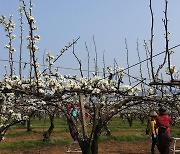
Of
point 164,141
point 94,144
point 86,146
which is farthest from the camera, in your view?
point 164,141

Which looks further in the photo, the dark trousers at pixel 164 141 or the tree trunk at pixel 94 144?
the dark trousers at pixel 164 141

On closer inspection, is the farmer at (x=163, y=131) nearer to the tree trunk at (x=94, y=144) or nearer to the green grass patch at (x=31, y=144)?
the tree trunk at (x=94, y=144)

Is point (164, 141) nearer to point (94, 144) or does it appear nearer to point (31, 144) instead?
point (94, 144)

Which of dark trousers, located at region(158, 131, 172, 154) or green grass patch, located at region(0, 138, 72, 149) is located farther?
green grass patch, located at region(0, 138, 72, 149)

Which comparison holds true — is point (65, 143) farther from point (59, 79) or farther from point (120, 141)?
point (59, 79)

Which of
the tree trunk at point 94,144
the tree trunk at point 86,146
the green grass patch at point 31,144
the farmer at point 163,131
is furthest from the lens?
the green grass patch at point 31,144

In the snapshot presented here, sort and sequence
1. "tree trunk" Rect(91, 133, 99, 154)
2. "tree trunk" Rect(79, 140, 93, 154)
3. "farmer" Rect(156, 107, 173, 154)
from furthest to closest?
"farmer" Rect(156, 107, 173, 154) → "tree trunk" Rect(91, 133, 99, 154) → "tree trunk" Rect(79, 140, 93, 154)

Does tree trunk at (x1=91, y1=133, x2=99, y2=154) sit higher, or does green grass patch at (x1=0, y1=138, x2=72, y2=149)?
tree trunk at (x1=91, y1=133, x2=99, y2=154)

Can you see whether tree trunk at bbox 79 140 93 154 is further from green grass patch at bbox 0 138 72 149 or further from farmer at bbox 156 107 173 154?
green grass patch at bbox 0 138 72 149

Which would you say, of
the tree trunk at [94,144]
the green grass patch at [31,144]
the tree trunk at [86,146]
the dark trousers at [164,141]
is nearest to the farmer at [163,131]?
the dark trousers at [164,141]

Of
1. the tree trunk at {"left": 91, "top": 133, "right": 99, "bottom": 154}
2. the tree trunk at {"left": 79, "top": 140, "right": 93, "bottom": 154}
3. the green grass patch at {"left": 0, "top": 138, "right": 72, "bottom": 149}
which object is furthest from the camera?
the green grass patch at {"left": 0, "top": 138, "right": 72, "bottom": 149}

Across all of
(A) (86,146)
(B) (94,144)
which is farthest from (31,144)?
(A) (86,146)

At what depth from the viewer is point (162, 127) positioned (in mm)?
8812

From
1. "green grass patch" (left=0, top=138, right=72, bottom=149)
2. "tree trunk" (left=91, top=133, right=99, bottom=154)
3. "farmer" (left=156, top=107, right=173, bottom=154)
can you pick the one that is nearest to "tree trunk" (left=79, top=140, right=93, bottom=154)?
"tree trunk" (left=91, top=133, right=99, bottom=154)
